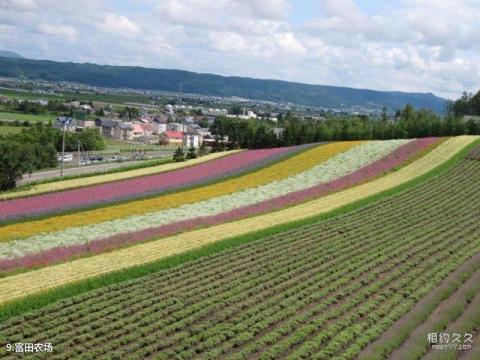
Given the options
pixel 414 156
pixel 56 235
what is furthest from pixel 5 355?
pixel 414 156

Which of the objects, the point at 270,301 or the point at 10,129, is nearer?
the point at 270,301

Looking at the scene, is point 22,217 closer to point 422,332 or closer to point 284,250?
point 284,250

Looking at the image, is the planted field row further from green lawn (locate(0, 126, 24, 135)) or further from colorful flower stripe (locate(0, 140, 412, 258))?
green lawn (locate(0, 126, 24, 135))

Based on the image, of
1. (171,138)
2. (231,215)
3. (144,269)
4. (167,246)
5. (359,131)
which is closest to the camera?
(144,269)

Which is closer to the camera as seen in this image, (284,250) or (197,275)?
(197,275)

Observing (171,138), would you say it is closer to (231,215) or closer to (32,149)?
(32,149)

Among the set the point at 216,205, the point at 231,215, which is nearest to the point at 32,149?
the point at 216,205
